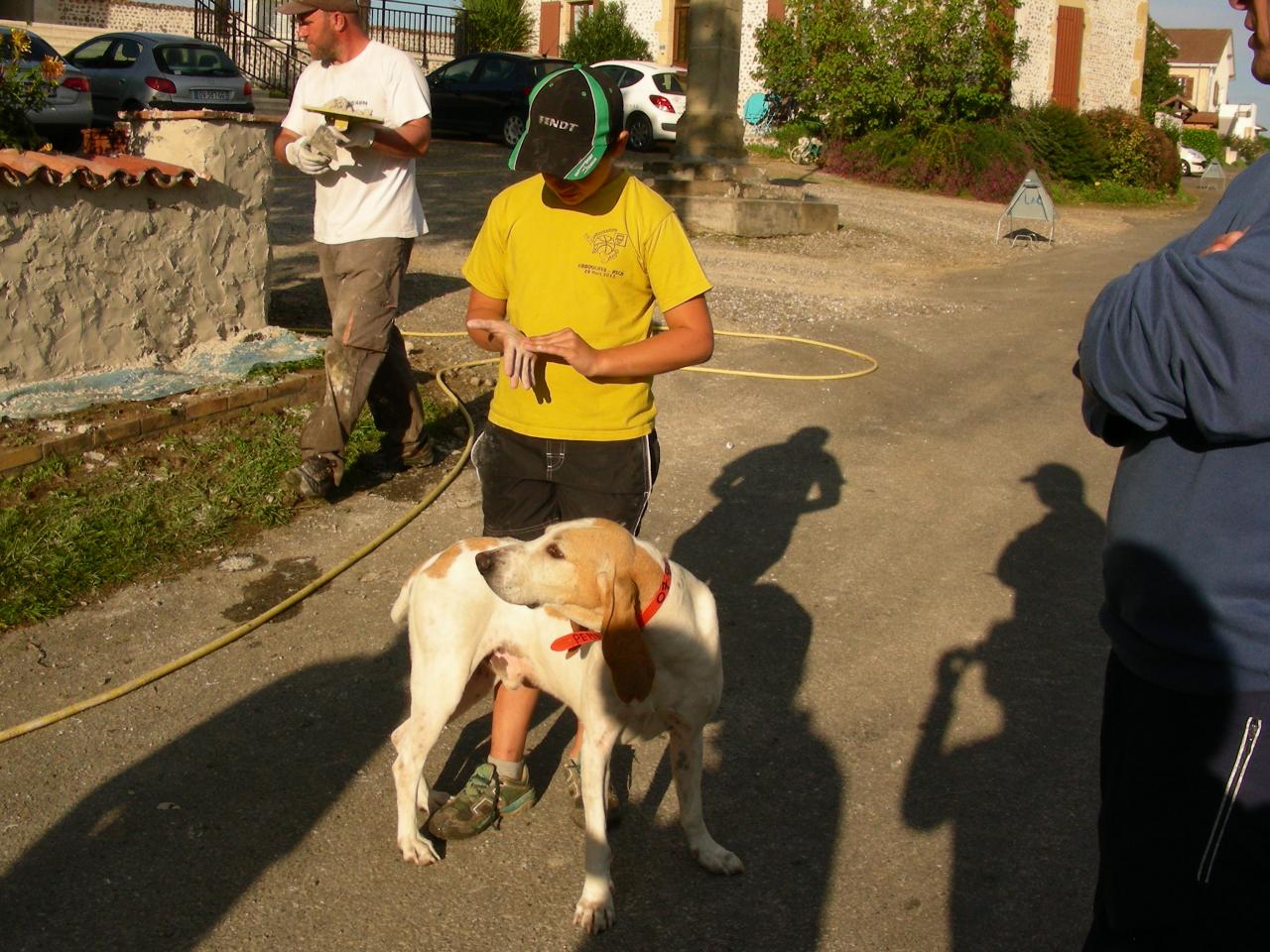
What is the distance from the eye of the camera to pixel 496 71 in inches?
965

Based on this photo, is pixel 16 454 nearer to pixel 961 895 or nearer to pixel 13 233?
pixel 13 233

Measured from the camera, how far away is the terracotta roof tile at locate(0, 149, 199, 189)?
6.14 meters

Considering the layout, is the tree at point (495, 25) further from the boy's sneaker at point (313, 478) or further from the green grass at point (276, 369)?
the boy's sneaker at point (313, 478)

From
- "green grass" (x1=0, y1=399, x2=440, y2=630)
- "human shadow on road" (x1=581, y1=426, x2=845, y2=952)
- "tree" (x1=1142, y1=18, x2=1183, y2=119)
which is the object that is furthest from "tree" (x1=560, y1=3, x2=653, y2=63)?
"human shadow on road" (x1=581, y1=426, x2=845, y2=952)

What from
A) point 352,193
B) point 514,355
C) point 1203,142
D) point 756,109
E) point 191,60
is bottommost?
point 514,355

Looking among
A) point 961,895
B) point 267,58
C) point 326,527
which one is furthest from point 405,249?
point 267,58

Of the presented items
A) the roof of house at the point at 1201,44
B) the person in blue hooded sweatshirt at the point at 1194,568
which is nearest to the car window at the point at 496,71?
the person in blue hooded sweatshirt at the point at 1194,568

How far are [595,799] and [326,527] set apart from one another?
298 cm

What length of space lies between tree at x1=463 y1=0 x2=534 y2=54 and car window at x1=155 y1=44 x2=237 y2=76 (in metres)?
16.3

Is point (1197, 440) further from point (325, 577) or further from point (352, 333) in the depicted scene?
point (352, 333)

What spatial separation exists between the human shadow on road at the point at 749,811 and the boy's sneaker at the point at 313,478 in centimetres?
166

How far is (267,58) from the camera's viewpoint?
3112 centimetres

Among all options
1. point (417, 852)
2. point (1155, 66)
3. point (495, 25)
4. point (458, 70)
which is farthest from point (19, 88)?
point (1155, 66)

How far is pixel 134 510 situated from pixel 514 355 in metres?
2.96
